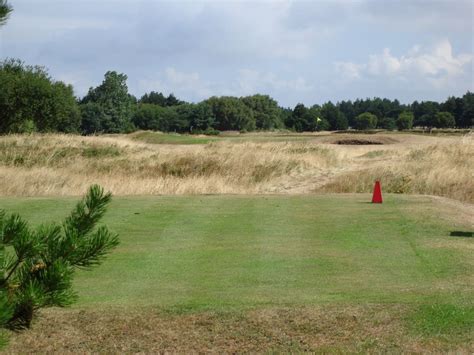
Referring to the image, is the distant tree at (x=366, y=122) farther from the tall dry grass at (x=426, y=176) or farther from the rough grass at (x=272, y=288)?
the rough grass at (x=272, y=288)

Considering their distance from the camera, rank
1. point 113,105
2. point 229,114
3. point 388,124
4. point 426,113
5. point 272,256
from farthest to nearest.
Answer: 1. point 229,114
2. point 426,113
3. point 388,124
4. point 113,105
5. point 272,256

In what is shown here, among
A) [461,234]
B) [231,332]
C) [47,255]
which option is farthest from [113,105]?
[47,255]

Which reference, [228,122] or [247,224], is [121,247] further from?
[228,122]

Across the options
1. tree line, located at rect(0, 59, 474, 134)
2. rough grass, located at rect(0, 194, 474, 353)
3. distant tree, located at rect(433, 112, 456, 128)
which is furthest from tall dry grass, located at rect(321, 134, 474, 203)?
distant tree, located at rect(433, 112, 456, 128)

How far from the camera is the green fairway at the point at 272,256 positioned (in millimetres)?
9062

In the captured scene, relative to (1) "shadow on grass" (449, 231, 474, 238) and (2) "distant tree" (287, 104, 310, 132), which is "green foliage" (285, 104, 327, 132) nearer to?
(2) "distant tree" (287, 104, 310, 132)

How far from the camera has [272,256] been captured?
36.3 feet

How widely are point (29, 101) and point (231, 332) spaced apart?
6382cm

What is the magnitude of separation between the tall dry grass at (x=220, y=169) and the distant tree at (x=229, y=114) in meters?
95.0

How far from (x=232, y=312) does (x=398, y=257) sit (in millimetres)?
3613

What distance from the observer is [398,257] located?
11.1 m

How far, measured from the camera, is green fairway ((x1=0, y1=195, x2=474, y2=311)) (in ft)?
29.7

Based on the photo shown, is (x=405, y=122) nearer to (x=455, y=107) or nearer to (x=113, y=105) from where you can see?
(x=455, y=107)

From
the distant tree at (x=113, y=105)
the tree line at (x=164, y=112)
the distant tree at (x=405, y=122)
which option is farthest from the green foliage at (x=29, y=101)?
the distant tree at (x=405, y=122)
